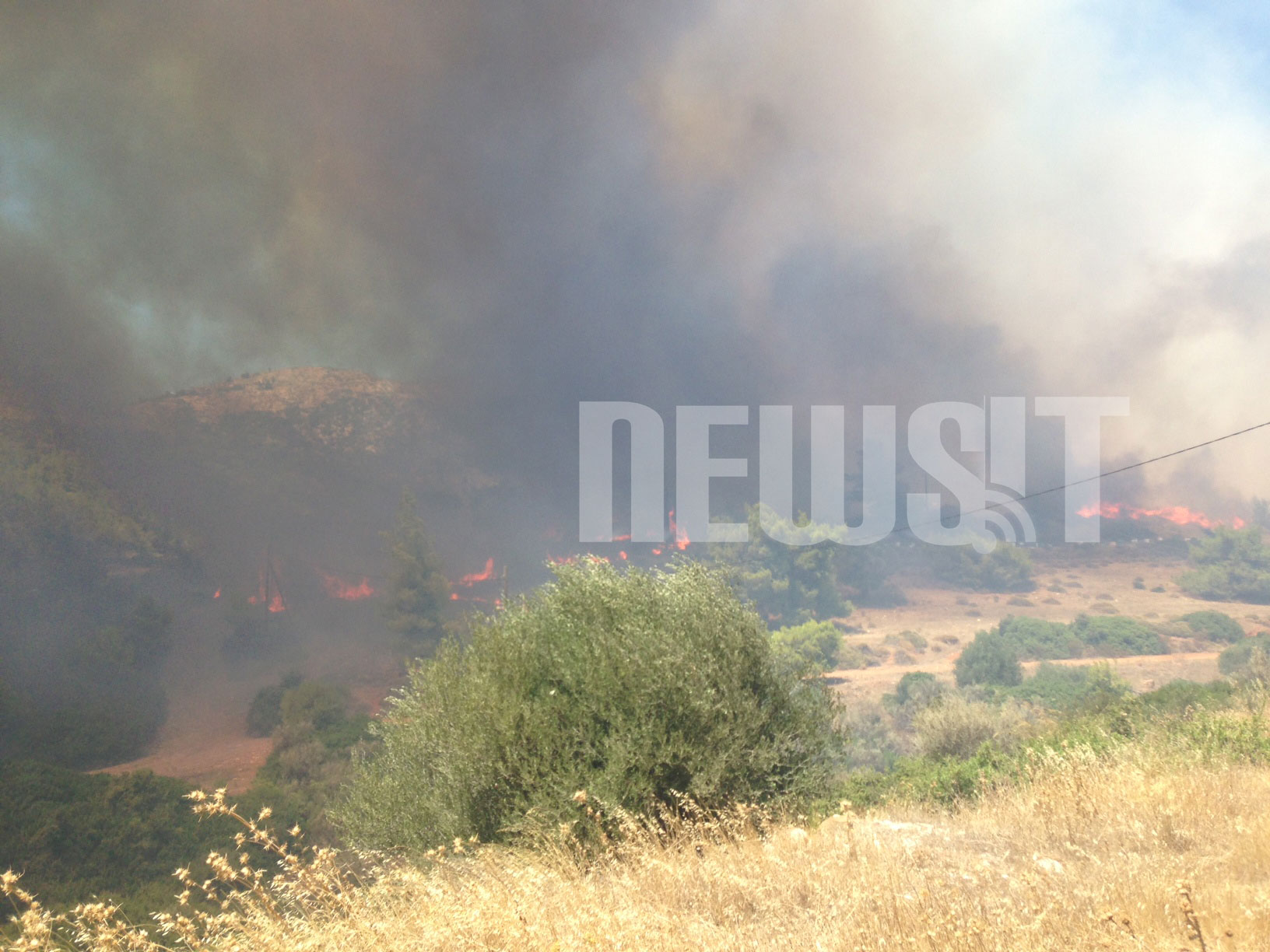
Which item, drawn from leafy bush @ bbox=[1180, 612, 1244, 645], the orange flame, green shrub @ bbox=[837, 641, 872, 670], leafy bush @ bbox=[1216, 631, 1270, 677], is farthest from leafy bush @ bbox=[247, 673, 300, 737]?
leafy bush @ bbox=[1180, 612, 1244, 645]

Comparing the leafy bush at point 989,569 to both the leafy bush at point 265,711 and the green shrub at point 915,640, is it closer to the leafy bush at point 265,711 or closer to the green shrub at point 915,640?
the green shrub at point 915,640

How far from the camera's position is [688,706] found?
8.55 m

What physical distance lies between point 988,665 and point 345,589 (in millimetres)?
64551

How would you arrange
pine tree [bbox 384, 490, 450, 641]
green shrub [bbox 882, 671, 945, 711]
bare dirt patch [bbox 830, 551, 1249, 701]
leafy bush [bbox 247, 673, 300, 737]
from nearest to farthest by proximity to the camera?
leafy bush [bbox 247, 673, 300, 737], green shrub [bbox 882, 671, 945, 711], pine tree [bbox 384, 490, 450, 641], bare dirt patch [bbox 830, 551, 1249, 701]

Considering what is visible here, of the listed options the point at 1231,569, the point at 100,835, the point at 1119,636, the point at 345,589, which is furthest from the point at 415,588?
the point at 1231,569

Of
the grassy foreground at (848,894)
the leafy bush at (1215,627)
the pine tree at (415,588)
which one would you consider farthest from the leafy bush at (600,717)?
the leafy bush at (1215,627)

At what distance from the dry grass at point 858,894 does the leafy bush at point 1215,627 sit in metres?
104

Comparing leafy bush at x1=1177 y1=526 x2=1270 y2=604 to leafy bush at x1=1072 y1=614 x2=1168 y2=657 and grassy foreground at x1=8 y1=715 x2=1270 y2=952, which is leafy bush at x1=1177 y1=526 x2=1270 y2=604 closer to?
leafy bush at x1=1072 y1=614 x2=1168 y2=657

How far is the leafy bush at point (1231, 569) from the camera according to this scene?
10619cm

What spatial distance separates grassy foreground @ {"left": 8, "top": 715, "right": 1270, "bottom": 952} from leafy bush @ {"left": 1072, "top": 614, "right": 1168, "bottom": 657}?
9514cm

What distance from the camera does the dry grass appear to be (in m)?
2.95

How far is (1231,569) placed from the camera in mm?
108562

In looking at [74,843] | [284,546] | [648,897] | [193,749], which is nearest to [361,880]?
[648,897]

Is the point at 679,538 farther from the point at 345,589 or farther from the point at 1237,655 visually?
the point at 1237,655
